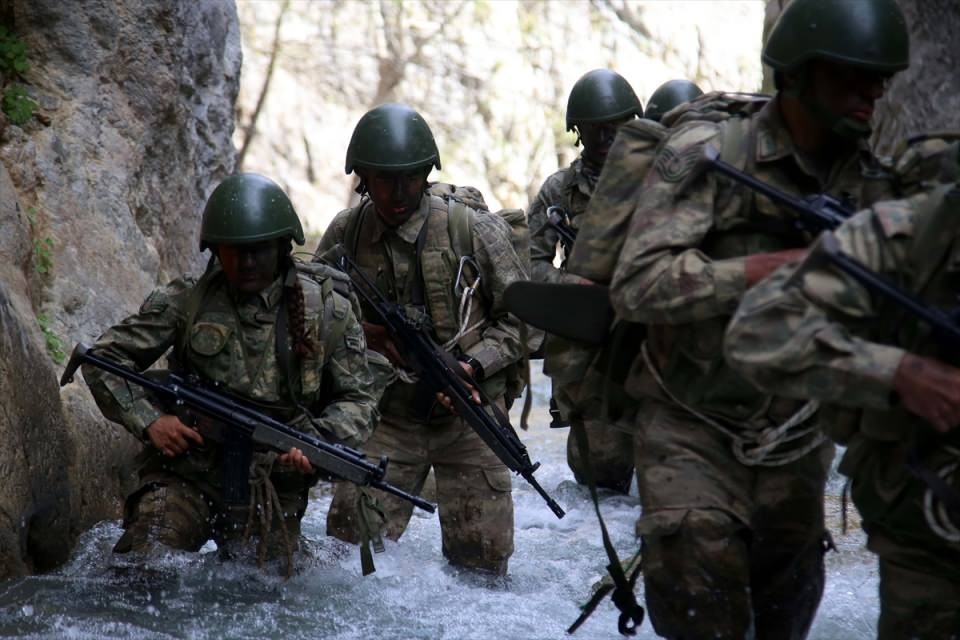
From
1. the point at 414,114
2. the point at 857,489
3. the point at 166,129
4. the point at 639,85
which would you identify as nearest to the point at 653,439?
the point at 857,489

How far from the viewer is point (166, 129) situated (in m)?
9.45

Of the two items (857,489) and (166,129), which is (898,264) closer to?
(857,489)

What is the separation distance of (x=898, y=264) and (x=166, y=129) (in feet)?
21.4

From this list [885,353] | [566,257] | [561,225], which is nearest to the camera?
[885,353]

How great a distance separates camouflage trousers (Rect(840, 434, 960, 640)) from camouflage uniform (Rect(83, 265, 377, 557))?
2.79m

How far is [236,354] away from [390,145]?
4.23ft

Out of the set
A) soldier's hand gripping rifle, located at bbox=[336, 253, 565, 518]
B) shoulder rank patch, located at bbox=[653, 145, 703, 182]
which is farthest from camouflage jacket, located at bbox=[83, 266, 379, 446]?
shoulder rank patch, located at bbox=[653, 145, 703, 182]

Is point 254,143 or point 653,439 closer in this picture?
point 653,439

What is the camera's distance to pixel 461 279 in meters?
7.06

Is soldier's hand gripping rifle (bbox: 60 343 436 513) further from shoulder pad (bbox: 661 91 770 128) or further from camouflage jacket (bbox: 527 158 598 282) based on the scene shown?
camouflage jacket (bbox: 527 158 598 282)

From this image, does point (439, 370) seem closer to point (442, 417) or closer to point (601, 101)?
point (442, 417)

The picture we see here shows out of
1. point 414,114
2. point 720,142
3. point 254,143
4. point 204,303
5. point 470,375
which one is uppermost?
point 720,142

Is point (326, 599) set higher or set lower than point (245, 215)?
lower

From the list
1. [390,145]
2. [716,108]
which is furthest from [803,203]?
[390,145]
